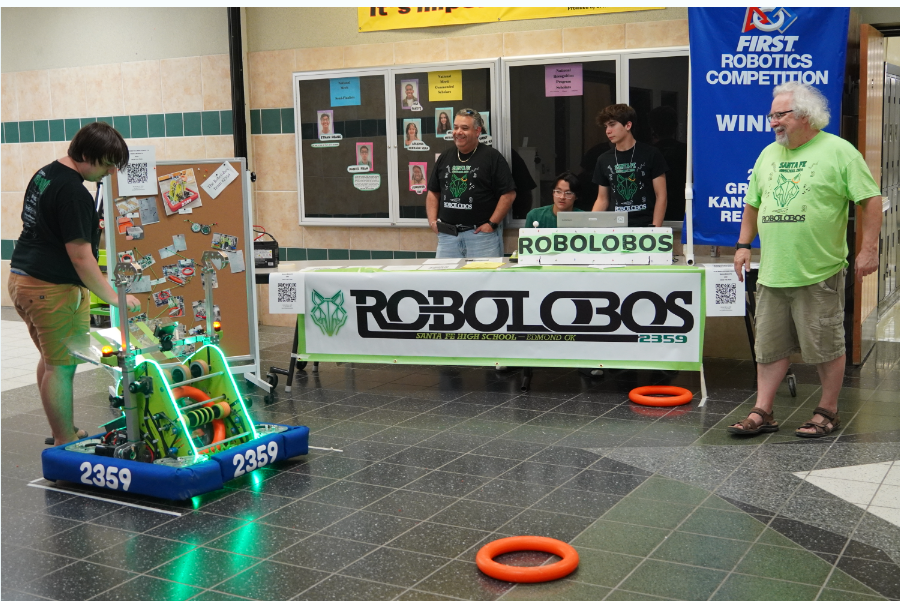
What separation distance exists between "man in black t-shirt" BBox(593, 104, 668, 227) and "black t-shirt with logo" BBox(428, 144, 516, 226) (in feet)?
2.54

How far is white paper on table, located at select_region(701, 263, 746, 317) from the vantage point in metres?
5.57

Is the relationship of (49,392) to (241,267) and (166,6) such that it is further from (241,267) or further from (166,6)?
(166,6)

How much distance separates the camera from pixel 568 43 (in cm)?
716

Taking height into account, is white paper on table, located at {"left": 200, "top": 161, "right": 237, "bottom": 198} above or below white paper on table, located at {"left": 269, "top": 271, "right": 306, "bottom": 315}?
above

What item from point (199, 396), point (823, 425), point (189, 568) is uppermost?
point (199, 396)

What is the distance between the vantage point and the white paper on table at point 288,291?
243 inches

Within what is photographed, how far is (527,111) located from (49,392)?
4.18m

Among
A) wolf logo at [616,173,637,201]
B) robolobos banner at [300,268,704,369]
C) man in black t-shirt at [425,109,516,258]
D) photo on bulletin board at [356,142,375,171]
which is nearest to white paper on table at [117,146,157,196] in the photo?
robolobos banner at [300,268,704,369]

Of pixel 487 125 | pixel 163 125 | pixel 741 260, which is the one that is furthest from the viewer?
pixel 163 125

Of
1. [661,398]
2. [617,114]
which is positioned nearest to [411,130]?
[617,114]

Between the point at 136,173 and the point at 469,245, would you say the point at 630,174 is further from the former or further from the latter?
the point at 136,173

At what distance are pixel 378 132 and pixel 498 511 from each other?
471 cm

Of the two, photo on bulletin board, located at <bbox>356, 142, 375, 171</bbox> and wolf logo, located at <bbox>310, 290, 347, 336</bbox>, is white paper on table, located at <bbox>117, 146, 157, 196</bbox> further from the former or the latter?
photo on bulletin board, located at <bbox>356, 142, 375, 171</bbox>

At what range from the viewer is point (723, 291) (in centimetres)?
559
